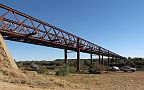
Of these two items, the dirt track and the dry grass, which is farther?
the dry grass

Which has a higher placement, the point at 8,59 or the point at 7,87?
the point at 8,59

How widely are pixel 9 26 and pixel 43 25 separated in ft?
32.1

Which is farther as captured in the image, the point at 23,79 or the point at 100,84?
the point at 100,84

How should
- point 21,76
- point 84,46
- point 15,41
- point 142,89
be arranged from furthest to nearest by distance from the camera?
1. point 84,46
2. point 15,41
3. point 142,89
4. point 21,76

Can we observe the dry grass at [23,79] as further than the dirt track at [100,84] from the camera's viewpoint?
Yes

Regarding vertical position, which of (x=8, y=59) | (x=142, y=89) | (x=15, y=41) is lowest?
(x=142, y=89)

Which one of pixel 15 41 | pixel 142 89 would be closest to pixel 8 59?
pixel 142 89

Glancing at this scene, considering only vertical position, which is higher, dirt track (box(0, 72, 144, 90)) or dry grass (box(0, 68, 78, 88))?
dry grass (box(0, 68, 78, 88))

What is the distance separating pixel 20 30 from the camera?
38.3 metres

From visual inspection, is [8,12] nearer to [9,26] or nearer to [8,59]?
[9,26]

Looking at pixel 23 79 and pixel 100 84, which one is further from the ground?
pixel 23 79

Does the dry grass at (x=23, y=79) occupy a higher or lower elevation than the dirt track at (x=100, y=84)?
higher

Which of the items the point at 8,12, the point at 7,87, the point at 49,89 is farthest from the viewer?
the point at 8,12

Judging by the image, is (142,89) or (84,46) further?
(84,46)
